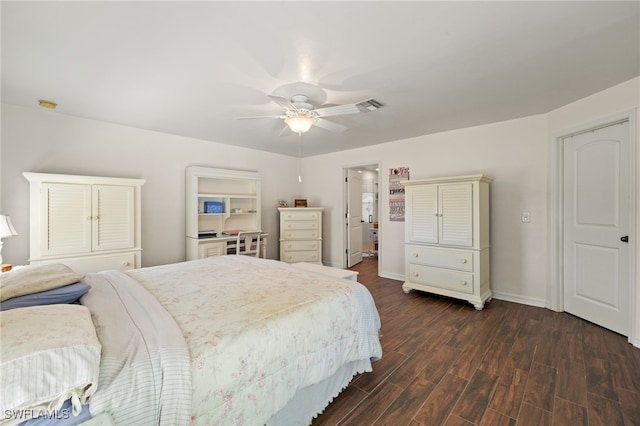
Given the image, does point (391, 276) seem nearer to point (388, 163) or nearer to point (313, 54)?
point (388, 163)

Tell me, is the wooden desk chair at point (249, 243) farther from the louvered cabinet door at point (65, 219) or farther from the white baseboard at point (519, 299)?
the white baseboard at point (519, 299)

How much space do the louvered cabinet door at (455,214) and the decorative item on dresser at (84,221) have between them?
3.86 m

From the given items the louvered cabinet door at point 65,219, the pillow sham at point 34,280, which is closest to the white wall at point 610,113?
the pillow sham at point 34,280

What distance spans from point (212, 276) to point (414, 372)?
174 cm

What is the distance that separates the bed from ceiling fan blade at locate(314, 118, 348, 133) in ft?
6.50

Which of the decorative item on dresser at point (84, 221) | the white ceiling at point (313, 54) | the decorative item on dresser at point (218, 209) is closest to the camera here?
the white ceiling at point (313, 54)

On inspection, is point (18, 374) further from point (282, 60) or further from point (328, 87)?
point (328, 87)

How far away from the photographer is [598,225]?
276cm

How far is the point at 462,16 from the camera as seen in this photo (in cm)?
155

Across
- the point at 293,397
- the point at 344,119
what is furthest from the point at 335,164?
the point at 293,397

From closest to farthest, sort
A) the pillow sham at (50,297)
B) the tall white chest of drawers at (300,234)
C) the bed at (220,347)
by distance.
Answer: the bed at (220,347) → the pillow sham at (50,297) → the tall white chest of drawers at (300,234)

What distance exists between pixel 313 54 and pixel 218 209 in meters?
3.11

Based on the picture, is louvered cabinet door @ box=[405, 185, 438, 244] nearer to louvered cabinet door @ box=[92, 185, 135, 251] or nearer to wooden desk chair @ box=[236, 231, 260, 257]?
wooden desk chair @ box=[236, 231, 260, 257]

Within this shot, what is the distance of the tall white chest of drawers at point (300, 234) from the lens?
4.98 metres
